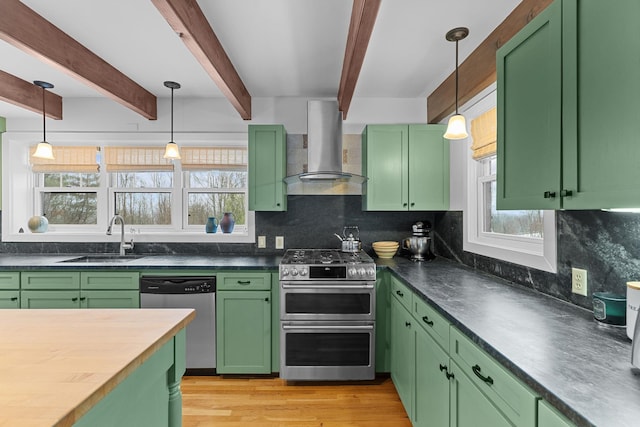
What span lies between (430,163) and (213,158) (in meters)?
2.14

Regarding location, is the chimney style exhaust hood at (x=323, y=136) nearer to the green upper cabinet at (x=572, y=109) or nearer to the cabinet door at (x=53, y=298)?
the green upper cabinet at (x=572, y=109)

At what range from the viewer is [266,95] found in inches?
125

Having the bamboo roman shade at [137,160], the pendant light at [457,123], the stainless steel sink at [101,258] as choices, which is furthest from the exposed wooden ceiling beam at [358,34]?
the stainless steel sink at [101,258]

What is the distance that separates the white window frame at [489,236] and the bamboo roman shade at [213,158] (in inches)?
82.0

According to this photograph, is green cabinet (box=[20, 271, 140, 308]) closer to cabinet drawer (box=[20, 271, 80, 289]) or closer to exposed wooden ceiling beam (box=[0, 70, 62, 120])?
cabinet drawer (box=[20, 271, 80, 289])

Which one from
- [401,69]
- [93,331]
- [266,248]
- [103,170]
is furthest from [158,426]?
[103,170]

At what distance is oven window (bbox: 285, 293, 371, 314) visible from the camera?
2.48 m

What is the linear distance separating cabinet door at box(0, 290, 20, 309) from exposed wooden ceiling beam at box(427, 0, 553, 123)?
3.80 meters

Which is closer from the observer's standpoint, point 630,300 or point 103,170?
point 630,300

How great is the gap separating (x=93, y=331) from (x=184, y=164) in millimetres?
2491

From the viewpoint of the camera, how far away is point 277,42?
7.03ft

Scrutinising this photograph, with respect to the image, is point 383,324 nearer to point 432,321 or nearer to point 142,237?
point 432,321

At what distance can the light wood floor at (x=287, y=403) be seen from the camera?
2.12 meters

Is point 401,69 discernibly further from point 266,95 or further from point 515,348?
point 515,348
